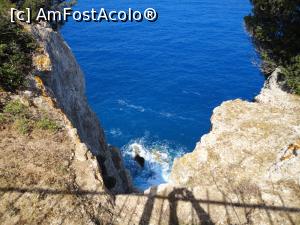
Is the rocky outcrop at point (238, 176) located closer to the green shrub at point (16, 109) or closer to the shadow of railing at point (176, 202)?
the shadow of railing at point (176, 202)

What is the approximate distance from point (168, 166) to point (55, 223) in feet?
94.8

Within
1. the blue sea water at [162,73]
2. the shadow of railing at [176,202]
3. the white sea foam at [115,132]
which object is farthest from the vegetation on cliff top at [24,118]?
the white sea foam at [115,132]

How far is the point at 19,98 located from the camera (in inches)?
678

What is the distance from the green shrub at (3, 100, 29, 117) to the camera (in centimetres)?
1611

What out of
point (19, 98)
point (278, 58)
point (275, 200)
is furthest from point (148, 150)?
point (275, 200)

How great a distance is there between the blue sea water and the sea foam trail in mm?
111

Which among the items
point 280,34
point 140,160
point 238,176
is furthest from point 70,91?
point 140,160

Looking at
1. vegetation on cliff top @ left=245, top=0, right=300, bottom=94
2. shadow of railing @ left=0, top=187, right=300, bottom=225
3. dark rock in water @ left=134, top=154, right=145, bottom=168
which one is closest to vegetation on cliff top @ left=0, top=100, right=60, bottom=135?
shadow of railing @ left=0, top=187, right=300, bottom=225

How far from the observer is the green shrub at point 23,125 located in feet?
50.1

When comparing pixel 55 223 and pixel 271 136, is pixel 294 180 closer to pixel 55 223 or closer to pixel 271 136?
pixel 271 136

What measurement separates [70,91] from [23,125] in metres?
9.22

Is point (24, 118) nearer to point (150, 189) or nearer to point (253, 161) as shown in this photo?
point (150, 189)

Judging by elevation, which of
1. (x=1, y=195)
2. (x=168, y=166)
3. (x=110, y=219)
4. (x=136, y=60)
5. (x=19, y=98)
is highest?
(x=19, y=98)

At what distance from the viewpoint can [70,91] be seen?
24484 millimetres
